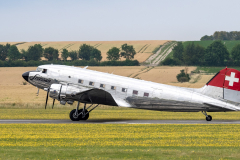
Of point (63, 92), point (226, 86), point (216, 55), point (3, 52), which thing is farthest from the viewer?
point (3, 52)

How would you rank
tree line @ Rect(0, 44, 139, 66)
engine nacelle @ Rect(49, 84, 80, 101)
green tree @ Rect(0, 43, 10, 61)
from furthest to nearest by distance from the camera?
1. green tree @ Rect(0, 43, 10, 61)
2. tree line @ Rect(0, 44, 139, 66)
3. engine nacelle @ Rect(49, 84, 80, 101)

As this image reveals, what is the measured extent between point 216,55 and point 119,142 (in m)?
117

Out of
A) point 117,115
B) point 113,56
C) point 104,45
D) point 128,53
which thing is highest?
point 104,45

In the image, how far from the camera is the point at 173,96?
31.5 metres

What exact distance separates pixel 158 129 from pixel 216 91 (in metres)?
7.02

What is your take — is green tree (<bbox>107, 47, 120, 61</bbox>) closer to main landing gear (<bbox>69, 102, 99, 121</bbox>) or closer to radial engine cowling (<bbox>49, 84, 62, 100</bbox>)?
main landing gear (<bbox>69, 102, 99, 121</bbox>)

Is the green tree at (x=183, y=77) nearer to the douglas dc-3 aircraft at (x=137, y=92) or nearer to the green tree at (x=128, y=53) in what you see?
the green tree at (x=128, y=53)

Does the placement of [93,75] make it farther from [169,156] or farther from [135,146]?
[169,156]

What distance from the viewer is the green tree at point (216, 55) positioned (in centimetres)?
12316

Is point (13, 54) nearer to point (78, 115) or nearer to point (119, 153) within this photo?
point (78, 115)

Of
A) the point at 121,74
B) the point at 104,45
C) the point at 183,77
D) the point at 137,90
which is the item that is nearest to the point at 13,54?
the point at 121,74

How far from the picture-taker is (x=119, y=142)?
68.0 feet

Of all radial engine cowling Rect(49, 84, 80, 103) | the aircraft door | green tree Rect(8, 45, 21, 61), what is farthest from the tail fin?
green tree Rect(8, 45, 21, 61)

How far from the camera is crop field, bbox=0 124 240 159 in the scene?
55.6 ft
